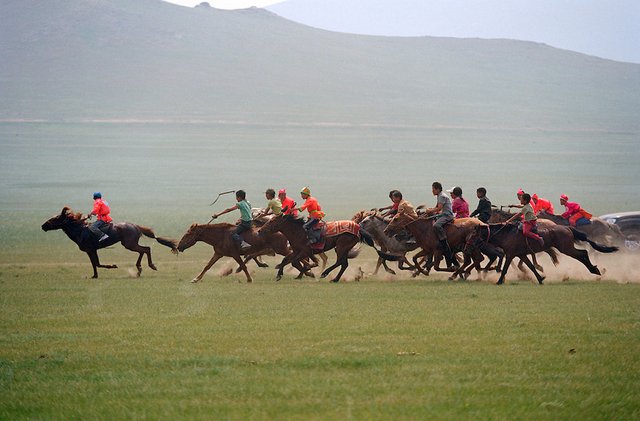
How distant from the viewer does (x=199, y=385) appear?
11172mm

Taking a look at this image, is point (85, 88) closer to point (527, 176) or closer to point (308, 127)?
point (308, 127)

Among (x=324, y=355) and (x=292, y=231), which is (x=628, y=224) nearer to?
(x=292, y=231)

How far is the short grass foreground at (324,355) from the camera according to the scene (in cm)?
1036

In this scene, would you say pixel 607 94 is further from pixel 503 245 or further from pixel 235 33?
pixel 503 245

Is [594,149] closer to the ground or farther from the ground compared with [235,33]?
closer to the ground

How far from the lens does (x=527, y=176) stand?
9438 cm

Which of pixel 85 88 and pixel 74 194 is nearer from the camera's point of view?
pixel 74 194

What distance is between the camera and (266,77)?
6152 inches

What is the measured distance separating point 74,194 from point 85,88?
75.0 meters

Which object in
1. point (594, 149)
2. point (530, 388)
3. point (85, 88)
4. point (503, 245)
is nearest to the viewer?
point (530, 388)

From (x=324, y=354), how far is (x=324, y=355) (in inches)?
3.1

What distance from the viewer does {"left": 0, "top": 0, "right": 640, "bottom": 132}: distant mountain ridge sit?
462ft

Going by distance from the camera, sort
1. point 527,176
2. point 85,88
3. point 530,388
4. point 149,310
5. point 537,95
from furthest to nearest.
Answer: point 537,95, point 85,88, point 527,176, point 149,310, point 530,388

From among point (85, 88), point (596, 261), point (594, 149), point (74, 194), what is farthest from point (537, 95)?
point (596, 261)
